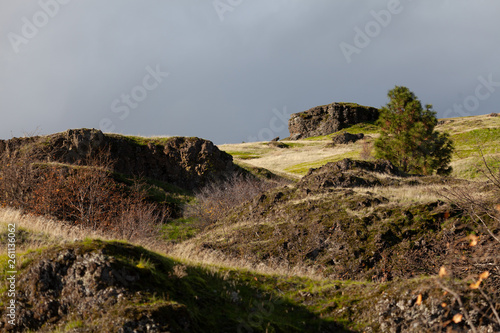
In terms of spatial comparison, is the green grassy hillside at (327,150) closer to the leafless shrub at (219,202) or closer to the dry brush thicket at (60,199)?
the leafless shrub at (219,202)

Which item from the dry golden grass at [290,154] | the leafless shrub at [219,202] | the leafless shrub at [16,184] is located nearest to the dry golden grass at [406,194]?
the leafless shrub at [219,202]

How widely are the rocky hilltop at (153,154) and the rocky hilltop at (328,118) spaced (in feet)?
217

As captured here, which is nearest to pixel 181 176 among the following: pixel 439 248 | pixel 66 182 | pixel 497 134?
pixel 66 182

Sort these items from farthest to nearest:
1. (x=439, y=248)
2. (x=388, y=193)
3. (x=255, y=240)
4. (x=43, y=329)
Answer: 1. (x=388, y=193)
2. (x=255, y=240)
3. (x=439, y=248)
4. (x=43, y=329)

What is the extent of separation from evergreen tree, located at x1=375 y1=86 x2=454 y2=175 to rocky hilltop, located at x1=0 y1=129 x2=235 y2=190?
17537 millimetres

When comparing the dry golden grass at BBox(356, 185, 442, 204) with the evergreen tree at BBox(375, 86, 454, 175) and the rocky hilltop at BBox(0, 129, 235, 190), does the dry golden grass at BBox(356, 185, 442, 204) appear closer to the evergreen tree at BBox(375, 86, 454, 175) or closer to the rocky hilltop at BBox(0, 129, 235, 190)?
the evergreen tree at BBox(375, 86, 454, 175)

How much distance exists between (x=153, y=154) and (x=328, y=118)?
74.0m

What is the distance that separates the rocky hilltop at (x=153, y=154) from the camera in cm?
3183

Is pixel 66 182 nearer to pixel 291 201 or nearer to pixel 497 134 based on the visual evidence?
pixel 291 201

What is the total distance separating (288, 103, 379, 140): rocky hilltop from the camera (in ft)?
326

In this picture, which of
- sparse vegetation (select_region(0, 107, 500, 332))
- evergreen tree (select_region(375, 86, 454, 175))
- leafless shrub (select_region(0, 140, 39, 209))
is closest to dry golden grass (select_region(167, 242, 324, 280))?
sparse vegetation (select_region(0, 107, 500, 332))

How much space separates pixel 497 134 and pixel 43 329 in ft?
218

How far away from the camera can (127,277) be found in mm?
5539

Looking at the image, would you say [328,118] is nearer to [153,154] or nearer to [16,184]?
[153,154]
